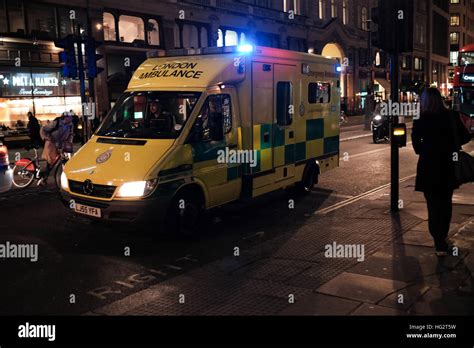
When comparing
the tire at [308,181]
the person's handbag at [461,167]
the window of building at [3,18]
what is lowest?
the tire at [308,181]

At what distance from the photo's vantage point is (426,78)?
219ft

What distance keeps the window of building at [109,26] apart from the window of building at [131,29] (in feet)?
1.40

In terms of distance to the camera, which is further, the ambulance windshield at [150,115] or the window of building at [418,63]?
the window of building at [418,63]

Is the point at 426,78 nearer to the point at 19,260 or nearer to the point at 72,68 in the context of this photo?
the point at 72,68

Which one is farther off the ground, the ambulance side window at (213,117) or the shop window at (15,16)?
the shop window at (15,16)

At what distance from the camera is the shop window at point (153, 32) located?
29.0 metres

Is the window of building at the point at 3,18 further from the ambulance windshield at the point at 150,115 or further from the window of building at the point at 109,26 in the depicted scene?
the ambulance windshield at the point at 150,115

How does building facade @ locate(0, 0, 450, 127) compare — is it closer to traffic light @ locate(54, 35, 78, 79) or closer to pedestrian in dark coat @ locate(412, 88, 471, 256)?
traffic light @ locate(54, 35, 78, 79)

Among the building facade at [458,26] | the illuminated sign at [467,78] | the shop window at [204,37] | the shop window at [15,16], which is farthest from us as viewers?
the building facade at [458,26]

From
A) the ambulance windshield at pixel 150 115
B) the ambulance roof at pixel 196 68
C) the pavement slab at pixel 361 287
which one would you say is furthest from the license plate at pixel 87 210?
the pavement slab at pixel 361 287

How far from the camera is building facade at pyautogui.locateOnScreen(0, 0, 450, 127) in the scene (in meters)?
22.8

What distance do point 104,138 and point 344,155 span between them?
11.2 meters

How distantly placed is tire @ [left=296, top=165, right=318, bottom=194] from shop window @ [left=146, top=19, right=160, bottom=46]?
20491mm

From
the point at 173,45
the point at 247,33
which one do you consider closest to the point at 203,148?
the point at 173,45
